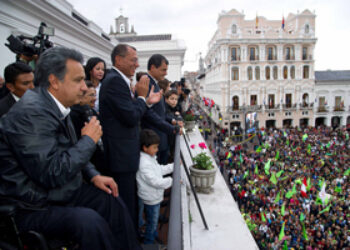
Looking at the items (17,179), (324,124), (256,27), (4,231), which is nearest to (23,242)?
(4,231)

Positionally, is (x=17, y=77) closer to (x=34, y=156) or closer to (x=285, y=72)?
(x=34, y=156)

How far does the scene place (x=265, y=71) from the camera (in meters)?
33.3

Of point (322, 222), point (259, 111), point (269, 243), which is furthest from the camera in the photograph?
point (259, 111)

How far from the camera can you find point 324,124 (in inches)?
1366

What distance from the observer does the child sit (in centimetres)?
258

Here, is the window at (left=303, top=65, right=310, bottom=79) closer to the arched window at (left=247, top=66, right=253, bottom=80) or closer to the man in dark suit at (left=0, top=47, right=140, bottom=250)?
the arched window at (left=247, top=66, right=253, bottom=80)

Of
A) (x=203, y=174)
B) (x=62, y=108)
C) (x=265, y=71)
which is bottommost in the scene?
(x=203, y=174)

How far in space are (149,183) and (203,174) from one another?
1.25m

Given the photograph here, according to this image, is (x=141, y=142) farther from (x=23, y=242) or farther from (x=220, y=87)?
(x=220, y=87)

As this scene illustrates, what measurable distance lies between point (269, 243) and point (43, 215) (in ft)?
29.9

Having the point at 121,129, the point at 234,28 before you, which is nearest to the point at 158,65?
the point at 121,129

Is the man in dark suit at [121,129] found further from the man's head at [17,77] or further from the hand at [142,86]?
the man's head at [17,77]

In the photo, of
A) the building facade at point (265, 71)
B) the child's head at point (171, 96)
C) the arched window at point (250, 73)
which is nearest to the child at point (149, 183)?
the child's head at point (171, 96)

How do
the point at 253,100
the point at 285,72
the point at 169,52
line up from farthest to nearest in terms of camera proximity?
the point at 285,72, the point at 253,100, the point at 169,52
